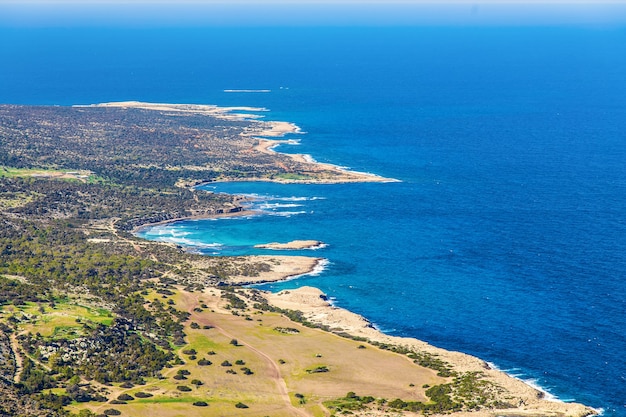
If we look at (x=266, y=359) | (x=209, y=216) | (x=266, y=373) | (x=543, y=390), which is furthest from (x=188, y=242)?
(x=543, y=390)

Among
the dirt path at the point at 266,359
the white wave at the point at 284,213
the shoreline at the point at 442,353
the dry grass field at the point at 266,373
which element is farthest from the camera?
the white wave at the point at 284,213

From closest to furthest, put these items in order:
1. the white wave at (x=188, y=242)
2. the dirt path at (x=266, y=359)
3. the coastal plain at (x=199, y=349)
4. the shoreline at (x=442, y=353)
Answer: the coastal plain at (x=199, y=349) → the shoreline at (x=442, y=353) → the dirt path at (x=266, y=359) → the white wave at (x=188, y=242)

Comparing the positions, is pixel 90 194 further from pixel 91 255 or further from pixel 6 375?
pixel 6 375

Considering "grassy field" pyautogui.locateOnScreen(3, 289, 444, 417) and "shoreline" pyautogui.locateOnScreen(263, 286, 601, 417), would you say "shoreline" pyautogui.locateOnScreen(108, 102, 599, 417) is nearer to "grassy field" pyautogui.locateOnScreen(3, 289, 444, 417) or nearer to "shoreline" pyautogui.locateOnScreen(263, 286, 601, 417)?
"shoreline" pyautogui.locateOnScreen(263, 286, 601, 417)

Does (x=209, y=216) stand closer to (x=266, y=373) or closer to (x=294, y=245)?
(x=294, y=245)

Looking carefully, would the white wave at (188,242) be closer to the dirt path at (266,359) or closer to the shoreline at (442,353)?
the shoreline at (442,353)

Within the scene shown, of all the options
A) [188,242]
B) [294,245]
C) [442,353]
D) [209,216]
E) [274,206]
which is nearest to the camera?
[442,353]

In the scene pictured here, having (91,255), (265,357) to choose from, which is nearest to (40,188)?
(91,255)

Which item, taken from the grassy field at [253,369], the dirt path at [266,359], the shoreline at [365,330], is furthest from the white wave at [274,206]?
the grassy field at [253,369]

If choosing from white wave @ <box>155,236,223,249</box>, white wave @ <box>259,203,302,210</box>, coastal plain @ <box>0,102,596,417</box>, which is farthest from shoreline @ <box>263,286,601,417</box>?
white wave @ <box>259,203,302,210</box>
